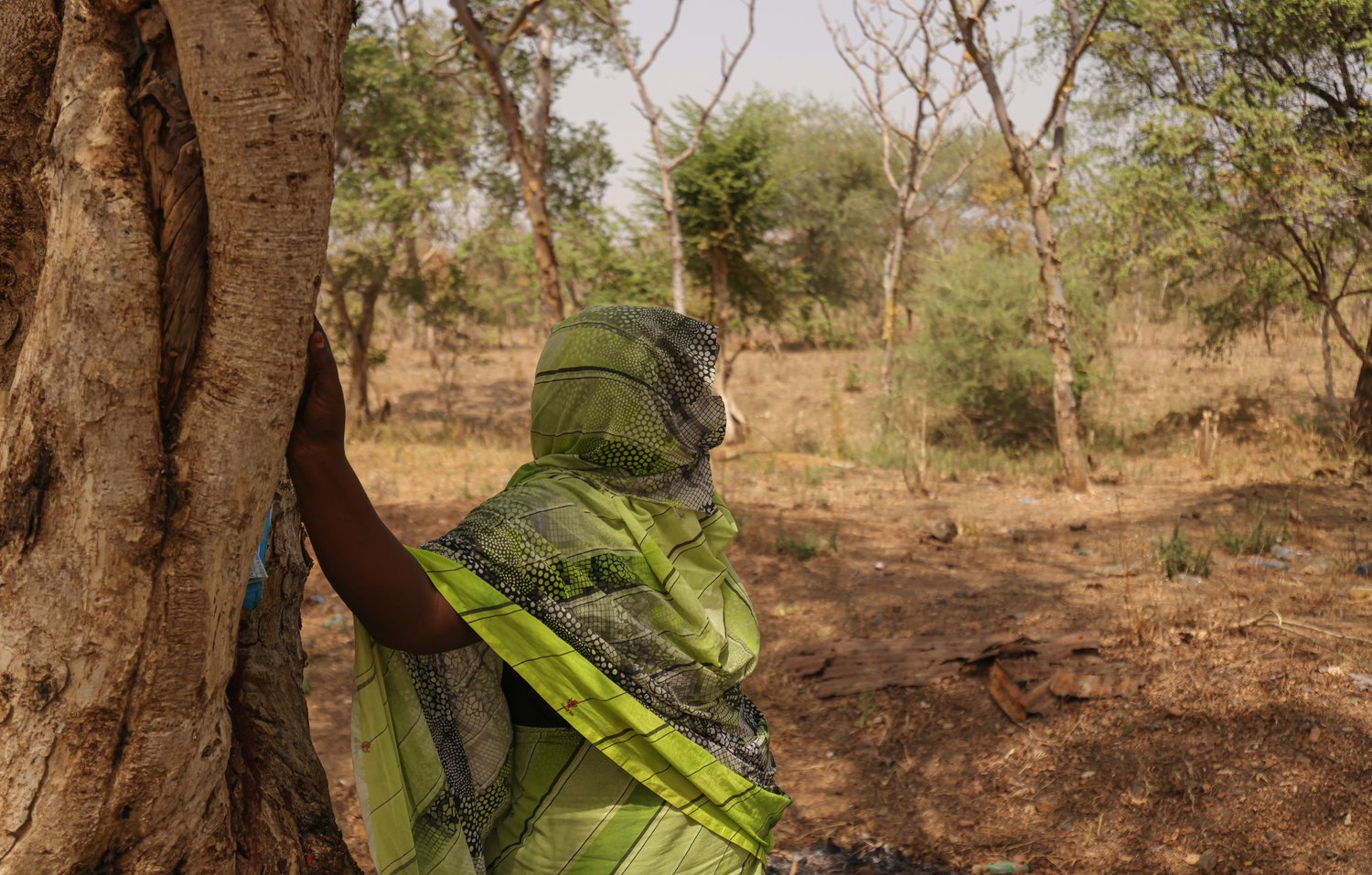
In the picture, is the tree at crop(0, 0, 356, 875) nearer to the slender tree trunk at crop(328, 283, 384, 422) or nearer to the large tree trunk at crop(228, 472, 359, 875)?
the large tree trunk at crop(228, 472, 359, 875)

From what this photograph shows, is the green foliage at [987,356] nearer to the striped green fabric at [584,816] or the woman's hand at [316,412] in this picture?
the striped green fabric at [584,816]

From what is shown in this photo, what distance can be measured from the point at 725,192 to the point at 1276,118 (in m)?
7.27

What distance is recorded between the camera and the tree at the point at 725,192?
15336mm

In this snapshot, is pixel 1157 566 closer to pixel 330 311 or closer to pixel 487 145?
pixel 330 311

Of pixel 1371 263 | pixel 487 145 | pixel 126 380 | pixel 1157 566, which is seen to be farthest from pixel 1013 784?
pixel 487 145

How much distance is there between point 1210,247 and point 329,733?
11.0 meters

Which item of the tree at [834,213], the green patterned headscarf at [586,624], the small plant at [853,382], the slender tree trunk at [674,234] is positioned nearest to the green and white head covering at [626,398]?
the green patterned headscarf at [586,624]

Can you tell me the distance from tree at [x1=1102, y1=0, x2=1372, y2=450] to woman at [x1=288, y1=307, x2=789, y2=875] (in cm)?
1055

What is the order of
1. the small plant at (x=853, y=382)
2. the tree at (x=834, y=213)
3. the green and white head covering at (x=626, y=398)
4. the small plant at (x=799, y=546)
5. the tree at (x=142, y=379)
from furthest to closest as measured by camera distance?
the tree at (x=834, y=213), the small plant at (x=853, y=382), the small plant at (x=799, y=546), the green and white head covering at (x=626, y=398), the tree at (x=142, y=379)

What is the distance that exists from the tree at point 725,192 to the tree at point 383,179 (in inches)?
135

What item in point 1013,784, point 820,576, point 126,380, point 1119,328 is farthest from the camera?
point 1119,328

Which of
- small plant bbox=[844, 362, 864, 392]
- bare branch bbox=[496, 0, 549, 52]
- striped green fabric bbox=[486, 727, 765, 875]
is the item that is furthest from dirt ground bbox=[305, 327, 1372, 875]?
small plant bbox=[844, 362, 864, 392]

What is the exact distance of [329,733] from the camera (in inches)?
173

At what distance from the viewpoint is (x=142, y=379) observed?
44.6 inches
